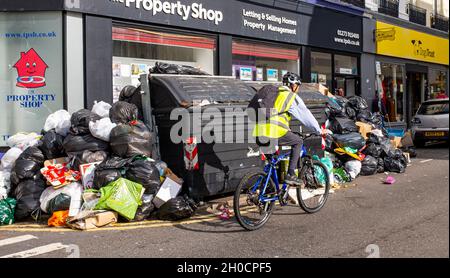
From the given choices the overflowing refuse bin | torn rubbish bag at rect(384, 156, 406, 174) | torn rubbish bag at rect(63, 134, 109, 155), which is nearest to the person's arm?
the overflowing refuse bin

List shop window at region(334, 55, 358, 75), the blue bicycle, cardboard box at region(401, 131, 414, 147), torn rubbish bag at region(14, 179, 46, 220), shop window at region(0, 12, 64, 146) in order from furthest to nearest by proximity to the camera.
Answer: shop window at region(334, 55, 358, 75) < cardboard box at region(401, 131, 414, 147) < shop window at region(0, 12, 64, 146) < torn rubbish bag at region(14, 179, 46, 220) < the blue bicycle

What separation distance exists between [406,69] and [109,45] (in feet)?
54.2

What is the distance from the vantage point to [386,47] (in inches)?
773

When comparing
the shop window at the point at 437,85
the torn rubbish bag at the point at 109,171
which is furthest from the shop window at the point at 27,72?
the shop window at the point at 437,85

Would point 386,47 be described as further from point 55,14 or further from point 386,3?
point 55,14

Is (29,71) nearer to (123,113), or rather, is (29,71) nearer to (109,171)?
(123,113)

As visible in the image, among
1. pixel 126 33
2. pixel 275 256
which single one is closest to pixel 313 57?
pixel 126 33

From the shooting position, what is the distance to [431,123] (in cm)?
1477

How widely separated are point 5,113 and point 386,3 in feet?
53.7

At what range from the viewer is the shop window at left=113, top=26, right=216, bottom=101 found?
33.1 ft

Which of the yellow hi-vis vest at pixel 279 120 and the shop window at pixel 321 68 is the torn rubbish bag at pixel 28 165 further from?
the shop window at pixel 321 68

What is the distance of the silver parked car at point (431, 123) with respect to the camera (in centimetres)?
1442

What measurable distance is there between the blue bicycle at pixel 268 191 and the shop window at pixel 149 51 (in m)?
5.04

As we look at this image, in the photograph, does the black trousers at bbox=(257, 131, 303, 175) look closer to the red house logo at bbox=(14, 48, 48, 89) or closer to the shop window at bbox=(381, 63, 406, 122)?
the red house logo at bbox=(14, 48, 48, 89)
